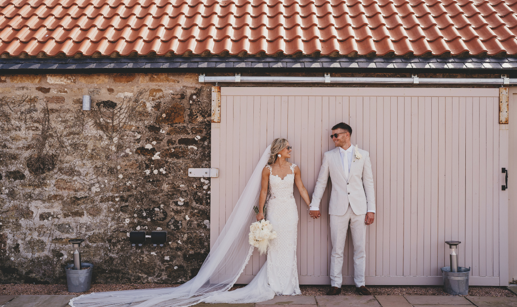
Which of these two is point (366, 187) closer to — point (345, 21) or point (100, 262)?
point (345, 21)

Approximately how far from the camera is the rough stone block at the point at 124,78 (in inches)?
223

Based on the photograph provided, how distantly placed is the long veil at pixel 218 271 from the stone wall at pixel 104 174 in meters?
0.30

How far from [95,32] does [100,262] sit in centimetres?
330

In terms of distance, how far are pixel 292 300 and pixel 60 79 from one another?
4297 mm

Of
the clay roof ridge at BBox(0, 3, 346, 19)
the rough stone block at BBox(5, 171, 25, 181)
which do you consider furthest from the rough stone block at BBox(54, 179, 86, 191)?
the clay roof ridge at BBox(0, 3, 346, 19)

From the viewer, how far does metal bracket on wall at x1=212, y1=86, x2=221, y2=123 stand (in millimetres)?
5593

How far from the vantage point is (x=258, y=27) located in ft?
19.8

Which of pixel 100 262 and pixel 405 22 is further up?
pixel 405 22

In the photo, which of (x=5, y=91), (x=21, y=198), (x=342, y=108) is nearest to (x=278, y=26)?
(x=342, y=108)

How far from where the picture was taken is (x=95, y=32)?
600cm

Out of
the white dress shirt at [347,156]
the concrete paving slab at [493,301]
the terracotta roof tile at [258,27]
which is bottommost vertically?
the concrete paving slab at [493,301]

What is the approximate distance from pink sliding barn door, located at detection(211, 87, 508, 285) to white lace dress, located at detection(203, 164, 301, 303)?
0.92ft

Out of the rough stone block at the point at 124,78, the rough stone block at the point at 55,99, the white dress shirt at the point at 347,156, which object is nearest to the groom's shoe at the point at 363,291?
the white dress shirt at the point at 347,156

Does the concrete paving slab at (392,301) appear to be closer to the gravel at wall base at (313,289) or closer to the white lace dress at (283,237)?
the gravel at wall base at (313,289)
